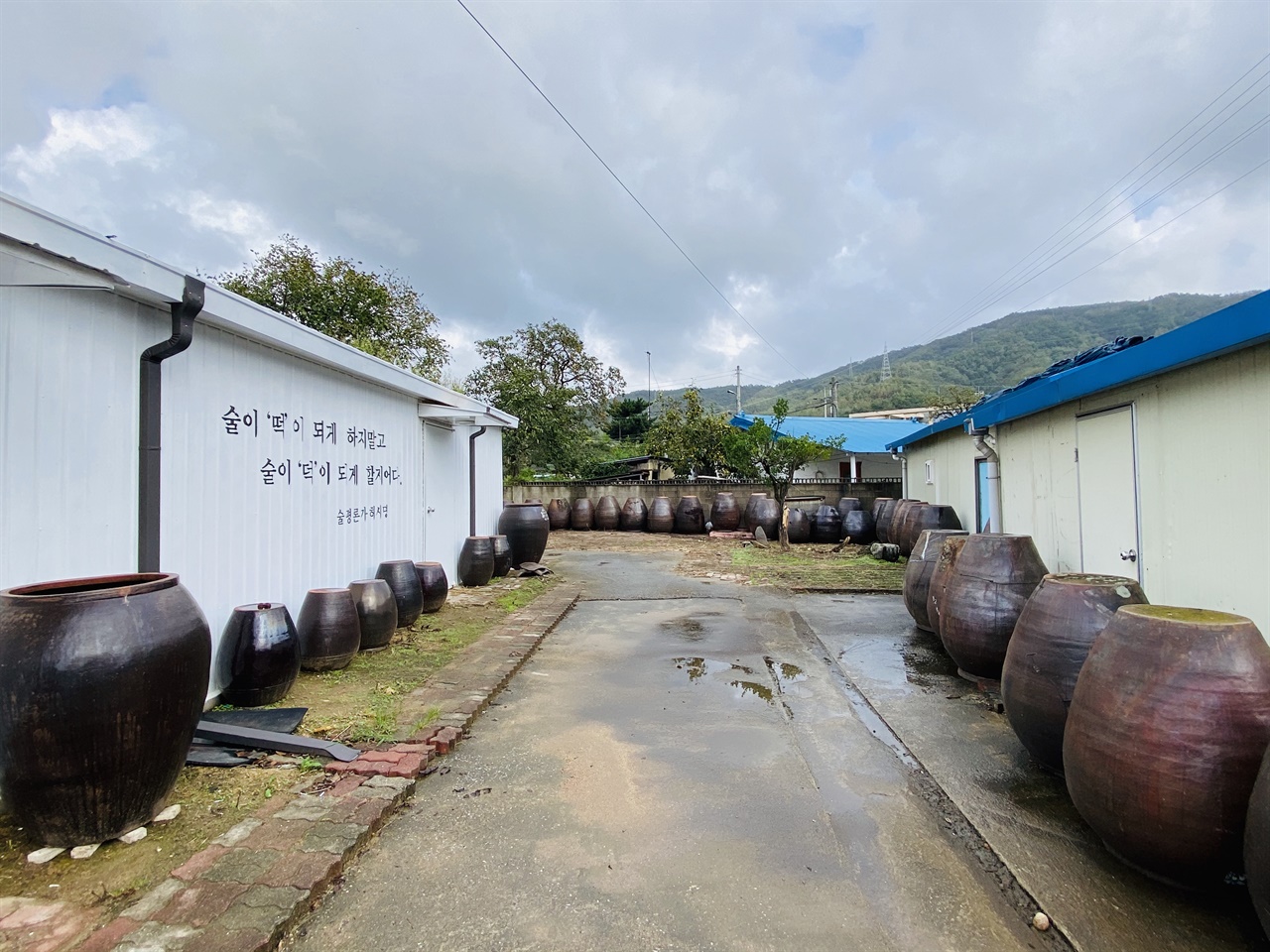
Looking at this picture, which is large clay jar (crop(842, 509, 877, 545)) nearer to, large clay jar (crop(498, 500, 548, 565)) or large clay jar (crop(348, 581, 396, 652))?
large clay jar (crop(498, 500, 548, 565))

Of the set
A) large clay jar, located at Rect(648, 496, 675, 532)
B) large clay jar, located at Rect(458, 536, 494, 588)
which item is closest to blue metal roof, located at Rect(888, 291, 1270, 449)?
large clay jar, located at Rect(458, 536, 494, 588)

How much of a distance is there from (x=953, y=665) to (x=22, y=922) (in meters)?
5.16

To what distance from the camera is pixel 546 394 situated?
65.1 ft

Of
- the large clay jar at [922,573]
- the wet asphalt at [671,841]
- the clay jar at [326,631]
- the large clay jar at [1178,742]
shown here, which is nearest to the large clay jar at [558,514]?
the large clay jar at [922,573]

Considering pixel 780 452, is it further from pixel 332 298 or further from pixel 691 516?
pixel 332 298

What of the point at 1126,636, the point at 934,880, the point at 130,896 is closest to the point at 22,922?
the point at 130,896

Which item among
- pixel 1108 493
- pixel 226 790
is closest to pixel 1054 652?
pixel 1108 493

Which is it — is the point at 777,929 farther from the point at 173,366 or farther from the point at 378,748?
the point at 173,366

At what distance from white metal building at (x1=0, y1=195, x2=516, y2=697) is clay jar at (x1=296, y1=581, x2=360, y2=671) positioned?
36 centimetres

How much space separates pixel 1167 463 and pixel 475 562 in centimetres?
663

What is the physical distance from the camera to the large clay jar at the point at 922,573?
215 inches

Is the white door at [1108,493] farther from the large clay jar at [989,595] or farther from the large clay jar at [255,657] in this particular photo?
the large clay jar at [255,657]

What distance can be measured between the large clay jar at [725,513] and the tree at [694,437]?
1953mm

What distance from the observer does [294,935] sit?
186 cm
